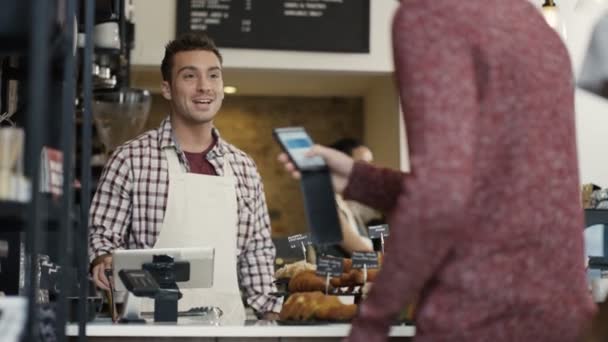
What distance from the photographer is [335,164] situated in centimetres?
188

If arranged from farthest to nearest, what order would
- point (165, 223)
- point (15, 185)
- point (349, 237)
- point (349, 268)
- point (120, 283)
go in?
point (349, 237) < point (165, 223) < point (349, 268) < point (120, 283) < point (15, 185)

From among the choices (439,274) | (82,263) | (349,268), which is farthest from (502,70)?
(349,268)

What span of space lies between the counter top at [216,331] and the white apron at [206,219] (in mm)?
979

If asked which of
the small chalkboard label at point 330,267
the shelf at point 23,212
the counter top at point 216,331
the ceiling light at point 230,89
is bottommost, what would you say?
the counter top at point 216,331

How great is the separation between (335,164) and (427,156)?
0.33 metres

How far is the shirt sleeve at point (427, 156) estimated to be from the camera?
61.9 inches

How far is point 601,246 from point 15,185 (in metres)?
2.74

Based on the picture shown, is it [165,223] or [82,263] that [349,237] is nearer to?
[165,223]

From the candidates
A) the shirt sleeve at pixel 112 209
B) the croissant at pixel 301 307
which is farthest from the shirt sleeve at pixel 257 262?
the croissant at pixel 301 307

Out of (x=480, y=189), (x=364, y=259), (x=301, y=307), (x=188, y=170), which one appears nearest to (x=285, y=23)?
(x=188, y=170)

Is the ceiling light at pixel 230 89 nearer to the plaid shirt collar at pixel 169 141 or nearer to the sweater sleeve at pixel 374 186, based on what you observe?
the plaid shirt collar at pixel 169 141

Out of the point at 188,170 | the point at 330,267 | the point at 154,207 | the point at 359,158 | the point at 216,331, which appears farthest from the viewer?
the point at 359,158

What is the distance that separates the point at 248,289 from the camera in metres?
3.50

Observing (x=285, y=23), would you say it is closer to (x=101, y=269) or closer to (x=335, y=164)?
(x=101, y=269)
